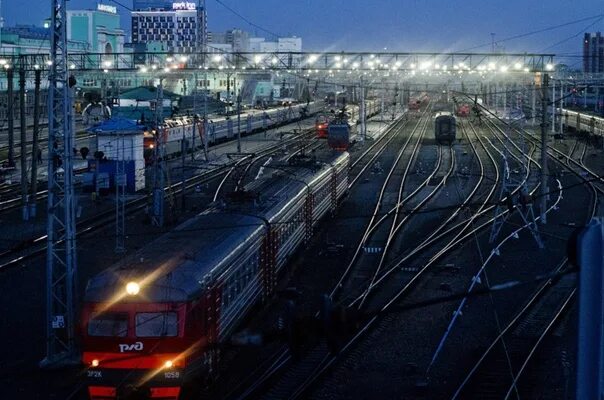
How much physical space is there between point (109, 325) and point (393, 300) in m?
5.10

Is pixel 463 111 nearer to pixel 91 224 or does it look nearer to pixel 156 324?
pixel 91 224

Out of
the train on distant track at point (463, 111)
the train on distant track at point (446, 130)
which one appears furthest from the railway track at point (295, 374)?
the train on distant track at point (463, 111)

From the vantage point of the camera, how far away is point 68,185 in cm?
873

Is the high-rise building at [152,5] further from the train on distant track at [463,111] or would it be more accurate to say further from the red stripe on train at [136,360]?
the red stripe on train at [136,360]

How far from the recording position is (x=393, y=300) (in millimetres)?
11219

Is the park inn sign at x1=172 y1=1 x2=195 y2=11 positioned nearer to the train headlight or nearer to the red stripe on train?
the train headlight

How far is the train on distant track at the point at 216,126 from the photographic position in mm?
26703

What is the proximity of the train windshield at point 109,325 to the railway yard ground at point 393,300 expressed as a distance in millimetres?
950

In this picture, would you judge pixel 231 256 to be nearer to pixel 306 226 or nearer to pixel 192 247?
pixel 192 247

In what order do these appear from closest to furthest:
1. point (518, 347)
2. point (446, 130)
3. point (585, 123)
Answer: point (518, 347)
point (446, 130)
point (585, 123)

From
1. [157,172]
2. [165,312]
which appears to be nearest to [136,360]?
[165,312]

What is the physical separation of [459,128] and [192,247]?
138ft

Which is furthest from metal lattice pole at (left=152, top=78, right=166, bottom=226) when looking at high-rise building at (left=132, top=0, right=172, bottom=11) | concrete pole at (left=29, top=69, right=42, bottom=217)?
high-rise building at (left=132, top=0, right=172, bottom=11)

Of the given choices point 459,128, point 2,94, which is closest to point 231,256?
point 2,94
